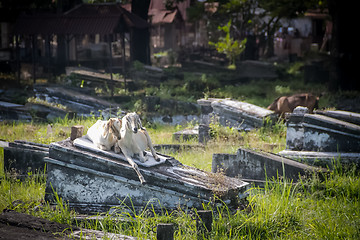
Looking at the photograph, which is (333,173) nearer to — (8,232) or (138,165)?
(138,165)

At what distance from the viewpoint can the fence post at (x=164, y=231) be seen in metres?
4.76

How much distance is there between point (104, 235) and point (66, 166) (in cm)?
127

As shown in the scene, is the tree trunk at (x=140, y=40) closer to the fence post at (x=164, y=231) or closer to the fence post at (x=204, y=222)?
the fence post at (x=204, y=222)

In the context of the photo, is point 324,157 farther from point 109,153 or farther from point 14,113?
point 14,113

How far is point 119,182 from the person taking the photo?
5918 millimetres

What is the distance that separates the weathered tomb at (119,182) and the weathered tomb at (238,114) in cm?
450

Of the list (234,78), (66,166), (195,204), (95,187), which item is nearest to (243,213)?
(195,204)

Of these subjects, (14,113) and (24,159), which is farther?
Answer: (14,113)

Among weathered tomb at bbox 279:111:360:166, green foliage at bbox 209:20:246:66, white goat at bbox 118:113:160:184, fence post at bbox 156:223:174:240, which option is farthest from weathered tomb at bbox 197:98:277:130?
green foliage at bbox 209:20:246:66

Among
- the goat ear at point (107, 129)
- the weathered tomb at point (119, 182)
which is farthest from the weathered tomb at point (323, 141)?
the goat ear at point (107, 129)

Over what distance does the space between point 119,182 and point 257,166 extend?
2.54 m

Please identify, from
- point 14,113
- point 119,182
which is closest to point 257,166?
point 119,182

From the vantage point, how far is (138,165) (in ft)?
19.4

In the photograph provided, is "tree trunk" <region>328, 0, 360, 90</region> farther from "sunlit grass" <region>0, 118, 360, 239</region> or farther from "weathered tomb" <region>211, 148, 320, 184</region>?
"weathered tomb" <region>211, 148, 320, 184</region>
